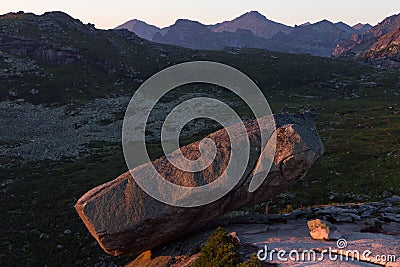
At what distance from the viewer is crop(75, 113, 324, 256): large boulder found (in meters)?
16.8

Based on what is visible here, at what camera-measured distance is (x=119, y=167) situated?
5044 centimetres

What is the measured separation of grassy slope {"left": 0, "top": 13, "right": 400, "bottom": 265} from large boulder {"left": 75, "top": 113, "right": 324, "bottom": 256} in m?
8.35

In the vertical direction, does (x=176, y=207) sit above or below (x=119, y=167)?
above

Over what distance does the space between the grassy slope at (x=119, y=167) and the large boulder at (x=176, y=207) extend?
835cm

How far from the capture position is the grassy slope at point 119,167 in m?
27.4

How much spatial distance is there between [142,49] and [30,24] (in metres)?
46.3

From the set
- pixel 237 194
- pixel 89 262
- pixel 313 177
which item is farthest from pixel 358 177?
pixel 89 262

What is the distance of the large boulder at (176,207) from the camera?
55.2ft

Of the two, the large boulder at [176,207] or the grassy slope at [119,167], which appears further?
the grassy slope at [119,167]

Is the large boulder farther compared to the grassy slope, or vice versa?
the grassy slope

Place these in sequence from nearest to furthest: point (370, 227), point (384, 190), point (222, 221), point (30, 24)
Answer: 1. point (370, 227)
2. point (222, 221)
3. point (384, 190)
4. point (30, 24)

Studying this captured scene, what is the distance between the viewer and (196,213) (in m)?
17.5

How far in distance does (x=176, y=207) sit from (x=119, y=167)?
34910mm

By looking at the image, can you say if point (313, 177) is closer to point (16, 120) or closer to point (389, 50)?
point (16, 120)
